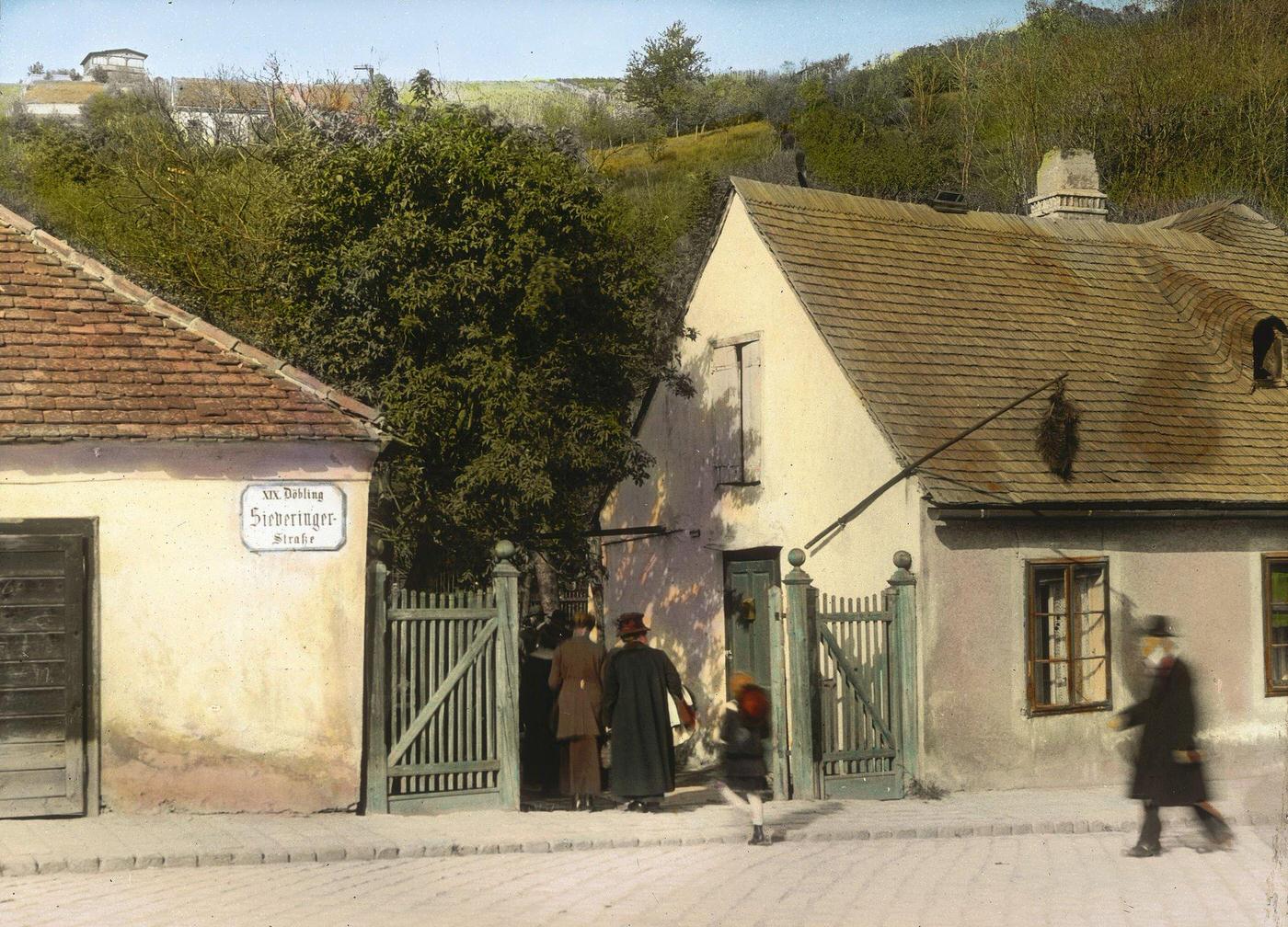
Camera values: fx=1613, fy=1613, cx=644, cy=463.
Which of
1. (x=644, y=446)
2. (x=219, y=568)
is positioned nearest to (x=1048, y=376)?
(x=644, y=446)

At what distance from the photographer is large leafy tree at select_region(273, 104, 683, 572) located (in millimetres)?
15570

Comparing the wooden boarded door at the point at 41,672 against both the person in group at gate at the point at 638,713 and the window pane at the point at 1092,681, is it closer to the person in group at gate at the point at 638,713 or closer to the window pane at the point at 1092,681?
the person in group at gate at the point at 638,713

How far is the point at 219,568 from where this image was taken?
42.1 feet

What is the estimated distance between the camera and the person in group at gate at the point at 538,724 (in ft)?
48.0

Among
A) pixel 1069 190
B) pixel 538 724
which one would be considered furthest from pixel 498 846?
pixel 1069 190

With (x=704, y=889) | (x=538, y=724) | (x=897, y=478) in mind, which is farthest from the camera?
(x=897, y=478)

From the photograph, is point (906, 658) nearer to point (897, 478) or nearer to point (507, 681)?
point (897, 478)

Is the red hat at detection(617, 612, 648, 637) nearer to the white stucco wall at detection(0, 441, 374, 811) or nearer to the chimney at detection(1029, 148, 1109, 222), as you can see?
the white stucco wall at detection(0, 441, 374, 811)

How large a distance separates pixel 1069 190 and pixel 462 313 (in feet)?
34.7

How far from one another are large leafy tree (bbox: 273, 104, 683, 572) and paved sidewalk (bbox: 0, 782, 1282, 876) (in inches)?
145

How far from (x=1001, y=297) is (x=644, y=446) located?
493 cm

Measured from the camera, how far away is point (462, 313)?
1583cm

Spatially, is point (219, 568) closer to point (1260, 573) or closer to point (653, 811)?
point (653, 811)

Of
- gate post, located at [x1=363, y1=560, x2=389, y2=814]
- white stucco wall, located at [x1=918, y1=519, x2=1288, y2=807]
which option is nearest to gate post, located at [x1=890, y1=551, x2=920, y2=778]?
white stucco wall, located at [x1=918, y1=519, x2=1288, y2=807]
